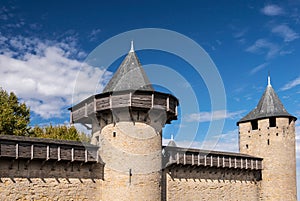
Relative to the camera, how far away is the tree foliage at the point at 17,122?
22016 mm

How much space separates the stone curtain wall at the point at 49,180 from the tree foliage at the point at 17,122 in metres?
8.34

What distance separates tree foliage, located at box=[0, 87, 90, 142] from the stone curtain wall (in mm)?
8344

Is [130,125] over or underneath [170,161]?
over

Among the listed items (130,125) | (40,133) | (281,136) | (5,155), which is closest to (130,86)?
(130,125)

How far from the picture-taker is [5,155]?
13.3 metres

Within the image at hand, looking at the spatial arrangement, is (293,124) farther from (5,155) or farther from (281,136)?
(5,155)

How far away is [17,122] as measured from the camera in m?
22.5

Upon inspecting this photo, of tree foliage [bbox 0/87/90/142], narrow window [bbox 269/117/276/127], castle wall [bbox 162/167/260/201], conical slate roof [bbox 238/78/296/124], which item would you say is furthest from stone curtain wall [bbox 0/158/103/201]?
narrow window [bbox 269/117/276/127]

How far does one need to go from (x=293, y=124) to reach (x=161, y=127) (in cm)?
982

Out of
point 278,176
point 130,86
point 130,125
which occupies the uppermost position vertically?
point 130,86

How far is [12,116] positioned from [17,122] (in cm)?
45

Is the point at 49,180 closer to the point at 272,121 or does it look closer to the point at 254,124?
the point at 254,124

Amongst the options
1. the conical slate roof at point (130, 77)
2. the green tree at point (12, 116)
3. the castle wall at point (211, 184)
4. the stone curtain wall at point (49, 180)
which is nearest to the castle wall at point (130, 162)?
the stone curtain wall at point (49, 180)

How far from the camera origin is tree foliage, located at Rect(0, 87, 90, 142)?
867 inches
